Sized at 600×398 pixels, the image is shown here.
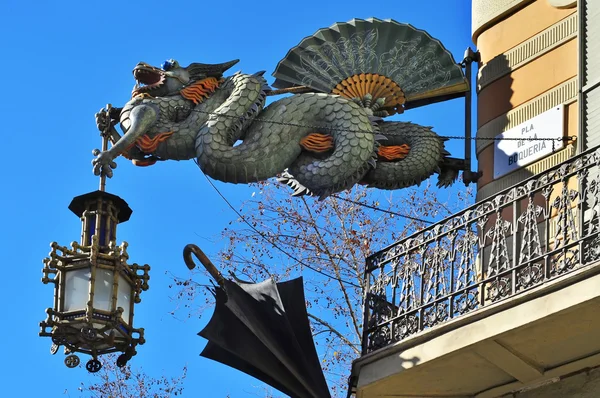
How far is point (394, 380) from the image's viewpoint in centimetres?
1212

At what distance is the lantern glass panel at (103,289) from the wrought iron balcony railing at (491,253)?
7.40 feet

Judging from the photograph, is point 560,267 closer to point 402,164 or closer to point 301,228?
point 402,164

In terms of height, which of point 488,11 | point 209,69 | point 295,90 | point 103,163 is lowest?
point 103,163

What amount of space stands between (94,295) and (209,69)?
13.2 feet

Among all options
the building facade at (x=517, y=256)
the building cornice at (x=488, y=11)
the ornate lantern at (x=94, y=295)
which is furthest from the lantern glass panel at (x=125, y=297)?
the building cornice at (x=488, y=11)

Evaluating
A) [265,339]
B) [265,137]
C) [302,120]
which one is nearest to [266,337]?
[265,339]

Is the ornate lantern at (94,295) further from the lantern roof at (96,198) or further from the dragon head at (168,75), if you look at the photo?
the dragon head at (168,75)

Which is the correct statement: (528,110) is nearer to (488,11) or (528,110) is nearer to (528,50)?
(528,50)

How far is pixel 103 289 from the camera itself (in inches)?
444

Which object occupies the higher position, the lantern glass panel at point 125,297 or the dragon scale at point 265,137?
the dragon scale at point 265,137

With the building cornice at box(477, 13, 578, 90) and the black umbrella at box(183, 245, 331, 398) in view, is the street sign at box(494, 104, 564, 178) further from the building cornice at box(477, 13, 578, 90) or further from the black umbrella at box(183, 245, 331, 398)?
the black umbrella at box(183, 245, 331, 398)

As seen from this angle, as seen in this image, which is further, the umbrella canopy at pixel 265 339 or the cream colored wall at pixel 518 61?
the cream colored wall at pixel 518 61

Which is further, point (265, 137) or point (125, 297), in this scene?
point (265, 137)

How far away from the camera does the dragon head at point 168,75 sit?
14547 mm
